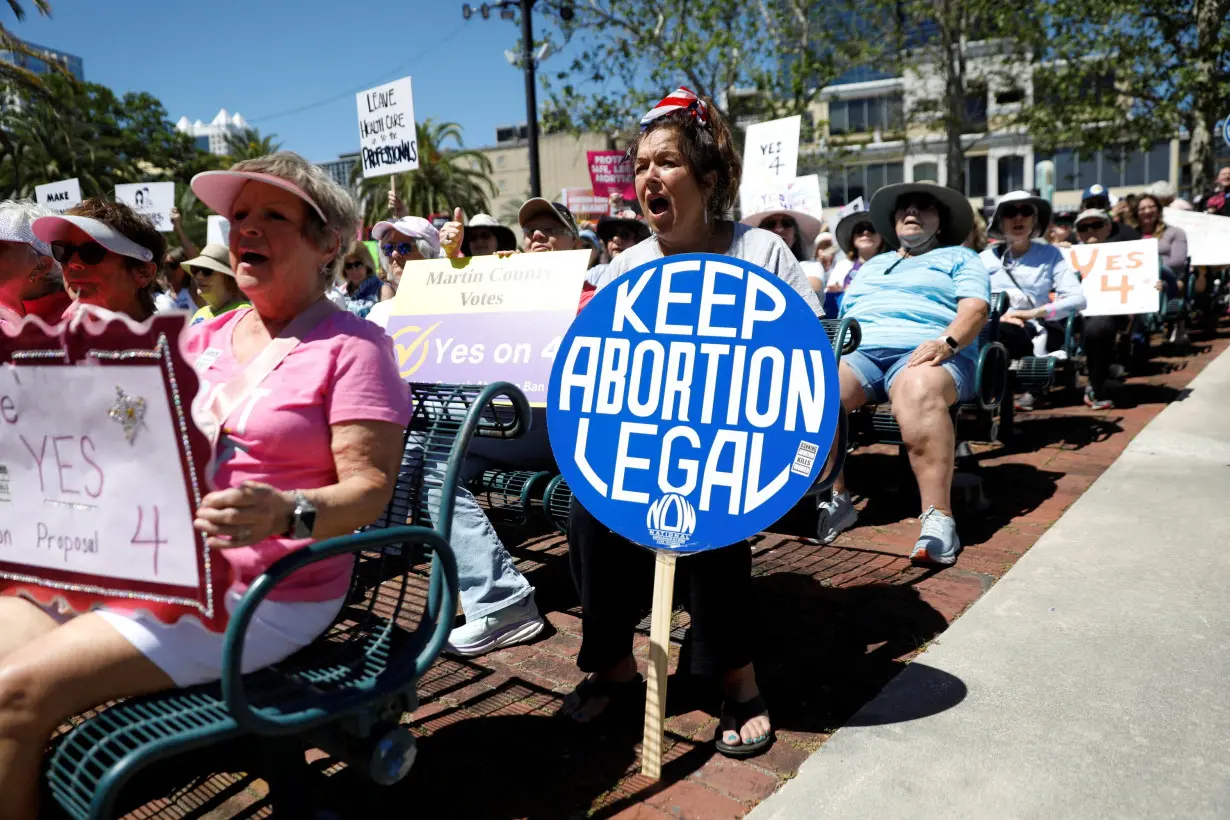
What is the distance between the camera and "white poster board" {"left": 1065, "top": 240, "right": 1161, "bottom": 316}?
→ 22.8 feet

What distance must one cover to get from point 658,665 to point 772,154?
18.3 ft

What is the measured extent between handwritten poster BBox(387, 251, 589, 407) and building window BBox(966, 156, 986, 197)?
53523 millimetres

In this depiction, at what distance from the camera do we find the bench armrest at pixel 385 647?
1.54m

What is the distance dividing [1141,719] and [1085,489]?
2648 millimetres

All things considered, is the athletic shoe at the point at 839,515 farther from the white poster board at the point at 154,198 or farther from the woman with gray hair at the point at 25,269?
the white poster board at the point at 154,198

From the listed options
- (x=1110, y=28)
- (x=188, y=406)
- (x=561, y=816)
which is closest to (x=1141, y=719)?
(x=561, y=816)

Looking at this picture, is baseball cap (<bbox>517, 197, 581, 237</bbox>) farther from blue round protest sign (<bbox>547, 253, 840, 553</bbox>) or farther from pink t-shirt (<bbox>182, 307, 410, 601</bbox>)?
pink t-shirt (<bbox>182, 307, 410, 601</bbox>)

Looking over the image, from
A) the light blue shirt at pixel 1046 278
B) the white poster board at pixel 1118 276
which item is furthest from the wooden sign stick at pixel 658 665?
the white poster board at pixel 1118 276

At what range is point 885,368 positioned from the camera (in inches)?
178

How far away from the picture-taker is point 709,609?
2.54 metres

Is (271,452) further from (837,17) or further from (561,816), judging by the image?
(837,17)

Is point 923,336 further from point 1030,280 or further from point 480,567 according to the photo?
point 1030,280

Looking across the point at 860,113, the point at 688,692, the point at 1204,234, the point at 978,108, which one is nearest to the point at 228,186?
the point at 688,692

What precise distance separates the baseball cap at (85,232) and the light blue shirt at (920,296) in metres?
3.28
